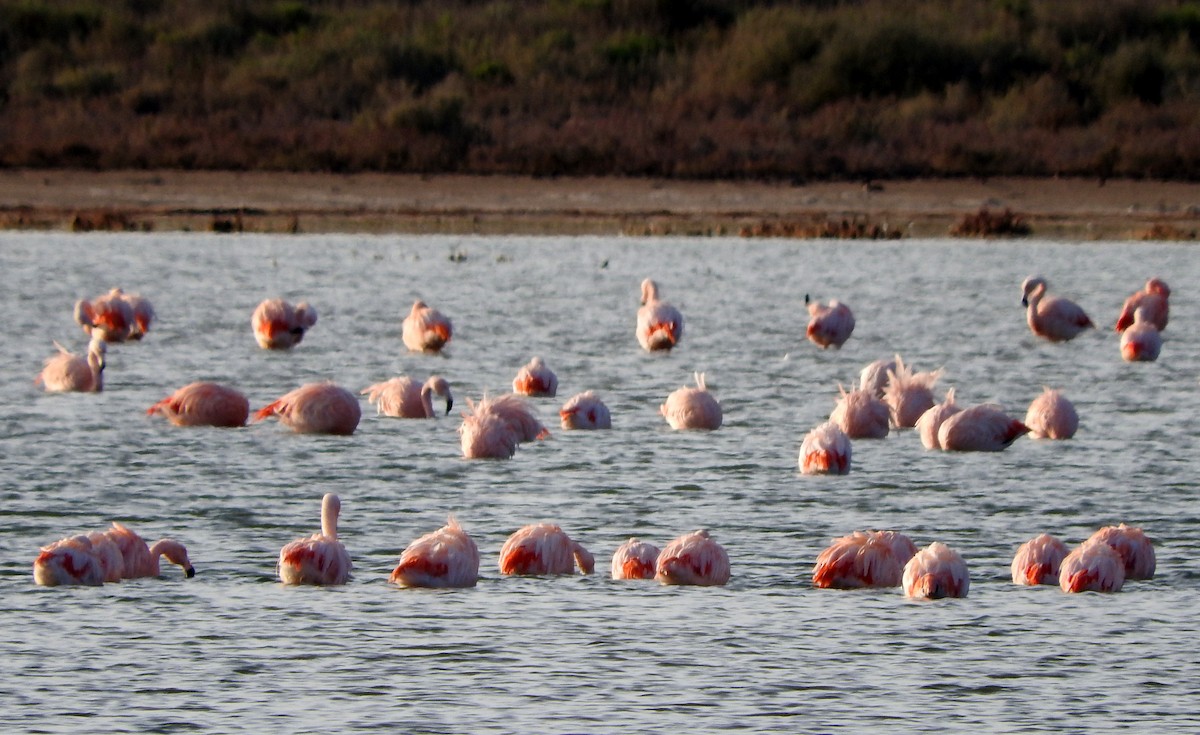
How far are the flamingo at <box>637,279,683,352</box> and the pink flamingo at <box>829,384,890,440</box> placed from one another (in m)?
4.43

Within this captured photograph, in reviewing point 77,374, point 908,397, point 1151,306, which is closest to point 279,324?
point 77,374

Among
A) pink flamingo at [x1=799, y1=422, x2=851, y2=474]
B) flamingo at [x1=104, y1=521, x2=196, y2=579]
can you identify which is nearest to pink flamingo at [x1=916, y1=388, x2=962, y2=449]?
pink flamingo at [x1=799, y1=422, x2=851, y2=474]

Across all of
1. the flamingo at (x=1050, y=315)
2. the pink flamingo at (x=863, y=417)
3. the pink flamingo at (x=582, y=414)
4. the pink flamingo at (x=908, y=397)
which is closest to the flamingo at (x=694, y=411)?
the pink flamingo at (x=582, y=414)

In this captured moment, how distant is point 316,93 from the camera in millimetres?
39156

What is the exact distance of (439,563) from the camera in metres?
9.08

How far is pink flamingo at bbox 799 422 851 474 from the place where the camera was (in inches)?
477

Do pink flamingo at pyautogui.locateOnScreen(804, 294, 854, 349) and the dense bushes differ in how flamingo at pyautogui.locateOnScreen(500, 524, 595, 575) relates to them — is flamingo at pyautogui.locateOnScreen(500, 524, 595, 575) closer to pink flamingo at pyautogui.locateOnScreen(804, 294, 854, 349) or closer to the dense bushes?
pink flamingo at pyautogui.locateOnScreen(804, 294, 854, 349)

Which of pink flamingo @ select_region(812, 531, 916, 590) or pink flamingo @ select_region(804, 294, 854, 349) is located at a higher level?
pink flamingo @ select_region(804, 294, 854, 349)

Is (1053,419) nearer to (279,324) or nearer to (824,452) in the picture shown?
(824,452)

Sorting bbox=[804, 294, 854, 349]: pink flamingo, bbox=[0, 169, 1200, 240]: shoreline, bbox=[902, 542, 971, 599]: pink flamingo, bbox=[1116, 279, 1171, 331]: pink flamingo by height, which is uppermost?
bbox=[0, 169, 1200, 240]: shoreline

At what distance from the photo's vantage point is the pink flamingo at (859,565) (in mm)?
9172

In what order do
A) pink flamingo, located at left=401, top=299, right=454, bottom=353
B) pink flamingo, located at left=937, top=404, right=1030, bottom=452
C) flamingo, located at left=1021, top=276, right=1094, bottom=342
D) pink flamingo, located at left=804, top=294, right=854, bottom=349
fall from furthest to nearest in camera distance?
1. flamingo, located at left=1021, top=276, right=1094, bottom=342
2. pink flamingo, located at left=804, top=294, right=854, bottom=349
3. pink flamingo, located at left=401, top=299, right=454, bottom=353
4. pink flamingo, located at left=937, top=404, right=1030, bottom=452

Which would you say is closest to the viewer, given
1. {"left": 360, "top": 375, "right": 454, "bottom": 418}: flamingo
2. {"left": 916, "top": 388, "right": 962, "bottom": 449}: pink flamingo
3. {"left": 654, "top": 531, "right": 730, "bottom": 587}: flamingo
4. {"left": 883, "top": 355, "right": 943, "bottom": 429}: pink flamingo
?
{"left": 654, "top": 531, "right": 730, "bottom": 587}: flamingo

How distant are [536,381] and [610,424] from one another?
1457mm
